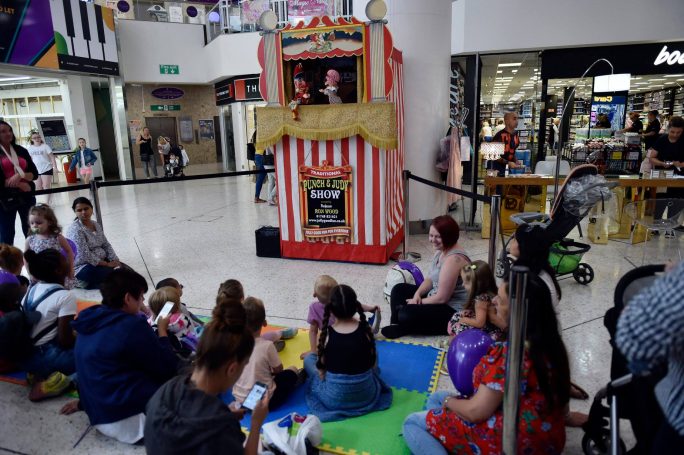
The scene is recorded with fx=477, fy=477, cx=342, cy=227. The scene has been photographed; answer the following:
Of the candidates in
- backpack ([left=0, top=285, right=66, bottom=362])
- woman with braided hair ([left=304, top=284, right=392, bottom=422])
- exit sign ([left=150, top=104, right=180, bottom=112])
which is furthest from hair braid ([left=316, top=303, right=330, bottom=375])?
exit sign ([left=150, top=104, right=180, bottom=112])

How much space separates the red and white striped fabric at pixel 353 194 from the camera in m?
5.46

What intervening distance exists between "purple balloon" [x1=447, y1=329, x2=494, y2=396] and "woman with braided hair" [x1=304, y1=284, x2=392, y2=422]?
0.46 meters

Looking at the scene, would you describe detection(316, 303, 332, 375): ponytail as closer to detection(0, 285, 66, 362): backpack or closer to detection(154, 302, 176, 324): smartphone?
detection(154, 302, 176, 324): smartphone

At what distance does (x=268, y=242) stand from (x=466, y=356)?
3898 mm

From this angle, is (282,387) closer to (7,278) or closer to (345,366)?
(345,366)

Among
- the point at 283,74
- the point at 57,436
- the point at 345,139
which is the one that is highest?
the point at 283,74

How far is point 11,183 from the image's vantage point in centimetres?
562

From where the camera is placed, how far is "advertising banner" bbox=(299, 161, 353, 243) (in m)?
5.59

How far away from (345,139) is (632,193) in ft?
14.2

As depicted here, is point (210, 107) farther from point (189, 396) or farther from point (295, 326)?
point (189, 396)

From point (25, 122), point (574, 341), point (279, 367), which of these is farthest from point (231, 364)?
point (25, 122)

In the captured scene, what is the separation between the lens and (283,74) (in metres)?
5.53

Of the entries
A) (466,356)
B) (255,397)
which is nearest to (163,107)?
(466,356)

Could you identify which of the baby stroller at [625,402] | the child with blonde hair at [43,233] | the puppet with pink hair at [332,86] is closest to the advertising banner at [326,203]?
the puppet with pink hair at [332,86]
